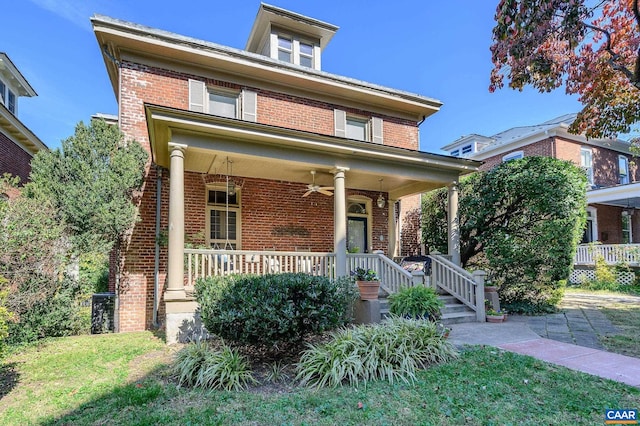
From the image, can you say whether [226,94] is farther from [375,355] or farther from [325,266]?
[375,355]

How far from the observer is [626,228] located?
64.7 ft

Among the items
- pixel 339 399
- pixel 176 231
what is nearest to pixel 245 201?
pixel 176 231

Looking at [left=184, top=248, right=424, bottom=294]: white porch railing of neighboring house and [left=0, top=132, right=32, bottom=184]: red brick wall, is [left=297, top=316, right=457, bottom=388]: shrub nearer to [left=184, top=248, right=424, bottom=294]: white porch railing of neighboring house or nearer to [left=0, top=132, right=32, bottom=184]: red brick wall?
[left=184, top=248, right=424, bottom=294]: white porch railing of neighboring house

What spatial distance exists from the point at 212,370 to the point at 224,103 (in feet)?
24.8

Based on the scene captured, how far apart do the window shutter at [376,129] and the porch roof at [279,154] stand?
158 centimetres

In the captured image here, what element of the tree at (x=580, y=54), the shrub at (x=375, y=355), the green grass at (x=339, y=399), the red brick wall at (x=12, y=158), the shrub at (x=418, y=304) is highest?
the tree at (x=580, y=54)

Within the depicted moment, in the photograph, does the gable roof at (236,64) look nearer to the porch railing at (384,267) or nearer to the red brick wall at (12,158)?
the red brick wall at (12,158)

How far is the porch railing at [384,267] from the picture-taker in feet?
26.5

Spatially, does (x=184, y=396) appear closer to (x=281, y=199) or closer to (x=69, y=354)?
(x=69, y=354)

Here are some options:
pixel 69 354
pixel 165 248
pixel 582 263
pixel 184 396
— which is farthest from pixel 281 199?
pixel 582 263

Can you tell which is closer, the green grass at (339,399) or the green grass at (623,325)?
the green grass at (339,399)

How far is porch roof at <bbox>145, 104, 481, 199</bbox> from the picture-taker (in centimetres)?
692

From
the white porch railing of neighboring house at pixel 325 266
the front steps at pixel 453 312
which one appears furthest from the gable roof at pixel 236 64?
the front steps at pixel 453 312

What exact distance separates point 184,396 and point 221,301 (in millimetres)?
1284
